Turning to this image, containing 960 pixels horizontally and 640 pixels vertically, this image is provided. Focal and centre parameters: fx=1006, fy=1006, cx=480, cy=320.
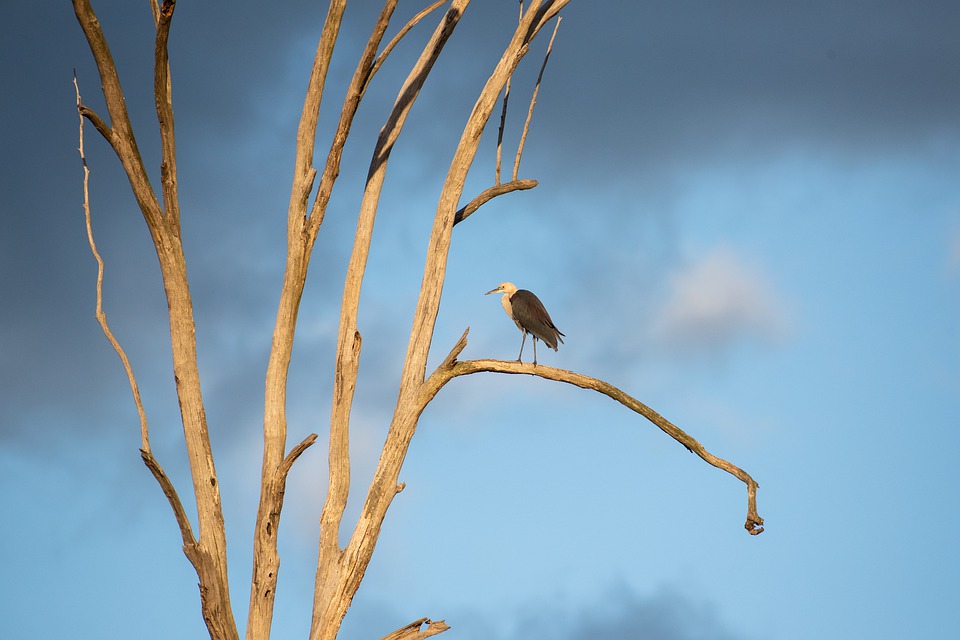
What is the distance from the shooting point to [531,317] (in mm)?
12297

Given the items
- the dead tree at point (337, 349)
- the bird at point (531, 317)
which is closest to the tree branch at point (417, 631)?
the dead tree at point (337, 349)

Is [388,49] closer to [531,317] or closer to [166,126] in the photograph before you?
[166,126]

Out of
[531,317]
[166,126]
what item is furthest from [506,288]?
[166,126]

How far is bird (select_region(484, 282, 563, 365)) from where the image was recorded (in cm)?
1205

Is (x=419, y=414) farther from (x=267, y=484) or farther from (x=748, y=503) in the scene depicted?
(x=748, y=503)

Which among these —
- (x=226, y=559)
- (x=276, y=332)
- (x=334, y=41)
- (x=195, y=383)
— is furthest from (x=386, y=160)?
(x=226, y=559)

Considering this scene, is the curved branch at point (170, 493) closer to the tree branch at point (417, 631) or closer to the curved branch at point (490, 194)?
the tree branch at point (417, 631)

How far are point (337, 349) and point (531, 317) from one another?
10.1 feet

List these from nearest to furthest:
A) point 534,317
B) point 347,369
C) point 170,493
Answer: point 170,493, point 347,369, point 534,317

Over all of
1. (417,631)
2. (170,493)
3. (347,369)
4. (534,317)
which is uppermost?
(534,317)

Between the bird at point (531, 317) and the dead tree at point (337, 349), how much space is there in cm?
179

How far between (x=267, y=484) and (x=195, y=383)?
3.73 ft

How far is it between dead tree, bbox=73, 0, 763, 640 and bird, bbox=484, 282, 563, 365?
1794 millimetres

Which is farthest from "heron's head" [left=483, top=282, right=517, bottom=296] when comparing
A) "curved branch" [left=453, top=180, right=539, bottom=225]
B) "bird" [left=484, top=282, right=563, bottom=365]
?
"curved branch" [left=453, top=180, right=539, bottom=225]
